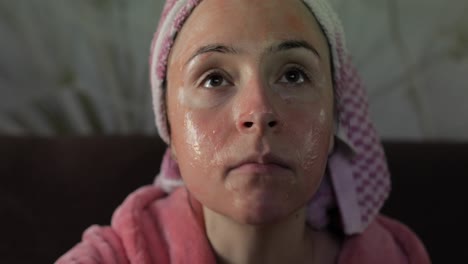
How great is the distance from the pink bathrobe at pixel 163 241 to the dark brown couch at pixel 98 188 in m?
0.21

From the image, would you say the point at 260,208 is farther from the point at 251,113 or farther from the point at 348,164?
the point at 348,164

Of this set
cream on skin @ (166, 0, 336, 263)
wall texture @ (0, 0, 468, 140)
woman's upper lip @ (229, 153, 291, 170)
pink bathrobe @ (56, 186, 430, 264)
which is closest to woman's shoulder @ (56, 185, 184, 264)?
pink bathrobe @ (56, 186, 430, 264)

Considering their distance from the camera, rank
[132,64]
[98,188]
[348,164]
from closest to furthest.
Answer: [348,164] → [98,188] → [132,64]

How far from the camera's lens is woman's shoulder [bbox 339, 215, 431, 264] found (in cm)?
90

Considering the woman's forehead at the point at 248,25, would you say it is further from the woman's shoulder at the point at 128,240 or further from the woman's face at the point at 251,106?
the woman's shoulder at the point at 128,240

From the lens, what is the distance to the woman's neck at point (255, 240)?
2.54 ft

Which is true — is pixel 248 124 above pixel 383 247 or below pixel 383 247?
above

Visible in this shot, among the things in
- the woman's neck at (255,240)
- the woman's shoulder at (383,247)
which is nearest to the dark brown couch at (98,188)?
the woman's shoulder at (383,247)

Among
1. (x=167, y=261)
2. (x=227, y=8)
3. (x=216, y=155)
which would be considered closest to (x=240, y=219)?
(x=216, y=155)

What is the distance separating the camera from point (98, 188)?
1123 mm

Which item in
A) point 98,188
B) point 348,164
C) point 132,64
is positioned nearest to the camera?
point 348,164

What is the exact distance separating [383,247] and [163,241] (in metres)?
0.39

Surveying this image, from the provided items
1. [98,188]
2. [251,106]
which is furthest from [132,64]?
[251,106]

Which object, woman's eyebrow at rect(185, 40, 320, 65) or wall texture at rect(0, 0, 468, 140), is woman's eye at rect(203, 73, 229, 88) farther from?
wall texture at rect(0, 0, 468, 140)
